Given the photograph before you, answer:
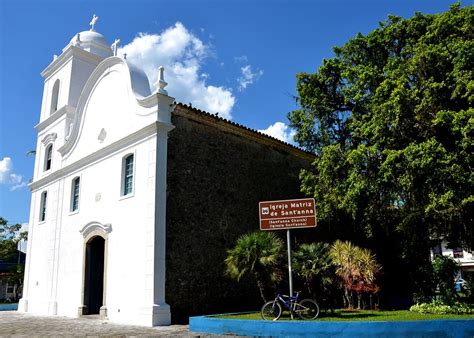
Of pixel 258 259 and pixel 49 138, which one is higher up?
pixel 49 138

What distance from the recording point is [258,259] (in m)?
11.1

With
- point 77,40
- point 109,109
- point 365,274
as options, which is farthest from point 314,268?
point 77,40

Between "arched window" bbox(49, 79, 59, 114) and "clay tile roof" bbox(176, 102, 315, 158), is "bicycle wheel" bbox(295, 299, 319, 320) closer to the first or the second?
"clay tile roof" bbox(176, 102, 315, 158)

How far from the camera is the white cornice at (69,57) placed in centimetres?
2022

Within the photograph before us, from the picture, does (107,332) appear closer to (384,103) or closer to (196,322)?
(196,322)

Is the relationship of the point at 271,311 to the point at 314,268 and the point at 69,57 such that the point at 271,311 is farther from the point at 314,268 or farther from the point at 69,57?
the point at 69,57

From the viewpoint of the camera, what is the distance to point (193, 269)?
43.8 feet

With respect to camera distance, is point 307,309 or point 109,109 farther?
point 109,109

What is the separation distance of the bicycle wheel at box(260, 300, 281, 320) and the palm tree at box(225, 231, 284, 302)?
0.79 metres

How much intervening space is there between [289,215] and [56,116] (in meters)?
14.5

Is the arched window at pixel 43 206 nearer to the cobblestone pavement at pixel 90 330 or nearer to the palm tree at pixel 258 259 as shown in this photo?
the cobblestone pavement at pixel 90 330

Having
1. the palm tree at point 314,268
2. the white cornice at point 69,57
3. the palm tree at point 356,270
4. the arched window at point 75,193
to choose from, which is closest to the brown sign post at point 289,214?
the palm tree at point 314,268

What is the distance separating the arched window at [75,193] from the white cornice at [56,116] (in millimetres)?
3960

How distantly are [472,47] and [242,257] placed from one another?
27.2ft
